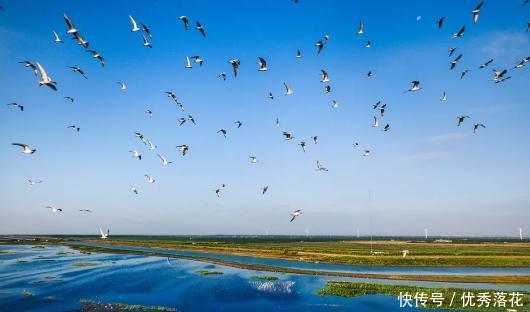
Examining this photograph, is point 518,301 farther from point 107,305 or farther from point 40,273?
point 40,273

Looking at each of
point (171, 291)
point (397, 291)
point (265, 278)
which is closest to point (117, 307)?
point (171, 291)

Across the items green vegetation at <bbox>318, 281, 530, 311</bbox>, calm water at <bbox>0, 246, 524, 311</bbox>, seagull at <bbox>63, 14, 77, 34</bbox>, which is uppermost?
seagull at <bbox>63, 14, 77, 34</bbox>

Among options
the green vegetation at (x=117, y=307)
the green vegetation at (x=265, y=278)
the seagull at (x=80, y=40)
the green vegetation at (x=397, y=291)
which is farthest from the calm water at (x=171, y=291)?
the seagull at (x=80, y=40)

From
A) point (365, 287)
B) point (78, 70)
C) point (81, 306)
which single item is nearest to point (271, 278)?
point (365, 287)

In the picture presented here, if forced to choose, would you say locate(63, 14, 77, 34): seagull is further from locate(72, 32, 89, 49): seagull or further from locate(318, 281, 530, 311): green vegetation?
locate(318, 281, 530, 311): green vegetation

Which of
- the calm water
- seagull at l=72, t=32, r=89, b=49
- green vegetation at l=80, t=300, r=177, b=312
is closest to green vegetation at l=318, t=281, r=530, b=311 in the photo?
the calm water

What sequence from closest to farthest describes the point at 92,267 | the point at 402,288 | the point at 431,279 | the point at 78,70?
the point at 78,70
the point at 402,288
the point at 431,279
the point at 92,267

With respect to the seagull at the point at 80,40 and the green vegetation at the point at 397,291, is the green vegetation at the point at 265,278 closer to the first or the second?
the green vegetation at the point at 397,291

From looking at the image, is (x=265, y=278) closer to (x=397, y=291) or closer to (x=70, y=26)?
(x=397, y=291)
